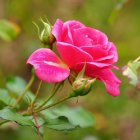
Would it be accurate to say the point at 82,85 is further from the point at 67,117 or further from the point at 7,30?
the point at 7,30

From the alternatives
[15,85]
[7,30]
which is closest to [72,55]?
[15,85]

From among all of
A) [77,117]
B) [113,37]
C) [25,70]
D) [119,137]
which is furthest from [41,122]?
[113,37]

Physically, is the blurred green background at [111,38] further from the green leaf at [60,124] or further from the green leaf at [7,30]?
the green leaf at [60,124]

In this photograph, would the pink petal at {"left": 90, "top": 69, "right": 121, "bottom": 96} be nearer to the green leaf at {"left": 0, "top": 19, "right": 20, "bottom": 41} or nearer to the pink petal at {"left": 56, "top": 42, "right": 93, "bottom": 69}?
the pink petal at {"left": 56, "top": 42, "right": 93, "bottom": 69}

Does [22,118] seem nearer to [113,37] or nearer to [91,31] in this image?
[91,31]

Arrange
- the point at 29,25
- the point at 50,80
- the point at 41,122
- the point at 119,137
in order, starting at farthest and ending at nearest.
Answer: the point at 29,25, the point at 119,137, the point at 41,122, the point at 50,80
